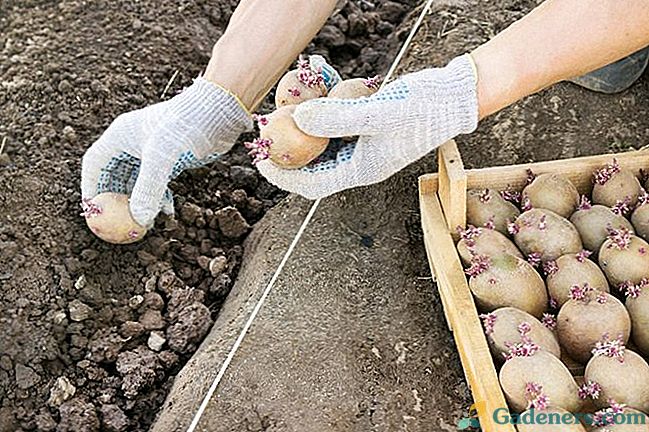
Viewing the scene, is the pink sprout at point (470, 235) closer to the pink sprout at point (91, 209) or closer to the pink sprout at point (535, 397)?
the pink sprout at point (535, 397)

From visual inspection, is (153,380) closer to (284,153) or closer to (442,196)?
(284,153)

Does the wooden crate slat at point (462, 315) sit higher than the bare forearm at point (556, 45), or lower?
lower

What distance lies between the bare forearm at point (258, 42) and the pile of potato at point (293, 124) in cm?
20

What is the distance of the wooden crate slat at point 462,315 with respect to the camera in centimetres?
135

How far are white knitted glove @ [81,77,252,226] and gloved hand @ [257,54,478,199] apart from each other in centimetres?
37

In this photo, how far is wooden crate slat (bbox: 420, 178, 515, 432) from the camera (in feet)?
4.42

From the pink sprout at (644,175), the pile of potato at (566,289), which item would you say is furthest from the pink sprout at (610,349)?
the pink sprout at (644,175)

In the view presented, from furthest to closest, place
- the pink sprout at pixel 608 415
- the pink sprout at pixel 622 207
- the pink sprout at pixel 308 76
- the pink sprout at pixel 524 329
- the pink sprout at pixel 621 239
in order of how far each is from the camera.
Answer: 1. the pink sprout at pixel 308 76
2. the pink sprout at pixel 622 207
3. the pink sprout at pixel 621 239
4. the pink sprout at pixel 524 329
5. the pink sprout at pixel 608 415

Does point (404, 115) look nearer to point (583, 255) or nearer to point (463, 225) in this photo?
point (463, 225)

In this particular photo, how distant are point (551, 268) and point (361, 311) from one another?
40 cm

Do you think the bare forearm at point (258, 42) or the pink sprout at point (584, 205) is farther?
the bare forearm at point (258, 42)

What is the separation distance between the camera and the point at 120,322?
6.16ft

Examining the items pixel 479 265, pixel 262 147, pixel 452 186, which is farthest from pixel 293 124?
pixel 479 265

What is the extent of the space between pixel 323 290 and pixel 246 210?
0.42m
